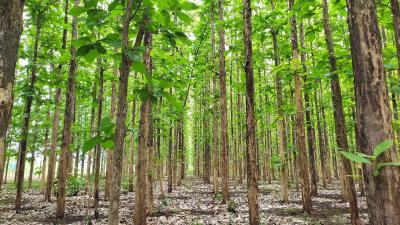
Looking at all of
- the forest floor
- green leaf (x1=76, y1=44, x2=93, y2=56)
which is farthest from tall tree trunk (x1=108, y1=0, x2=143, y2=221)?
the forest floor

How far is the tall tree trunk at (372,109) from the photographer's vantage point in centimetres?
250

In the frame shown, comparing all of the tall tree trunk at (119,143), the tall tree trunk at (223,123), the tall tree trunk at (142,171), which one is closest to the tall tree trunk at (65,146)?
the tall tree trunk at (142,171)

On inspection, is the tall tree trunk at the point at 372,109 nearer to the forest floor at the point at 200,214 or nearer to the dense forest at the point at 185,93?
the dense forest at the point at 185,93

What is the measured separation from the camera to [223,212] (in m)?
11.1

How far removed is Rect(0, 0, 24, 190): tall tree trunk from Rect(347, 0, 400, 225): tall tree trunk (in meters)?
3.00

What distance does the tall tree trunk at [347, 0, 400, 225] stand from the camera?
8.20 feet

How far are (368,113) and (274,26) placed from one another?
8811 mm

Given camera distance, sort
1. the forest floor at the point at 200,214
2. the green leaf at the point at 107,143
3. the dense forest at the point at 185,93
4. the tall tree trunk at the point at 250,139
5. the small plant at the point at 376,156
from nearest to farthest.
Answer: the small plant at the point at 376,156 < the dense forest at the point at 185,93 < the green leaf at the point at 107,143 < the tall tree trunk at the point at 250,139 < the forest floor at the point at 200,214

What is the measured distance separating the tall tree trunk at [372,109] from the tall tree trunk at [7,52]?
3004 mm

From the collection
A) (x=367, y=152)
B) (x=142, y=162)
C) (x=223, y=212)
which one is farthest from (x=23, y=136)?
(x=367, y=152)

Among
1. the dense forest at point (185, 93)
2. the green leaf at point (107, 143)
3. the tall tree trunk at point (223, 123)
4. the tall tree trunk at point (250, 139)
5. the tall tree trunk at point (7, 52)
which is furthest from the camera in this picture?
the tall tree trunk at point (223, 123)

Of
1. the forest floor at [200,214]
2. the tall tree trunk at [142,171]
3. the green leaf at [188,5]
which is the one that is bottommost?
the forest floor at [200,214]

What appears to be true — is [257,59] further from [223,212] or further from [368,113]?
[368,113]

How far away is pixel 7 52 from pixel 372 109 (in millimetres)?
3076
